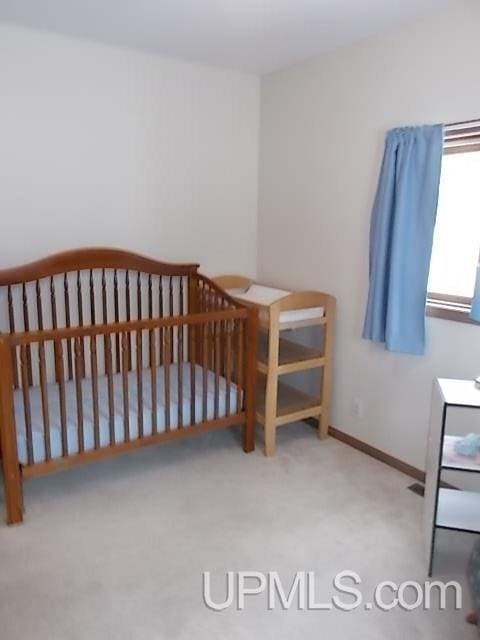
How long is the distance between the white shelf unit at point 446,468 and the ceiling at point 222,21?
67.5 inches

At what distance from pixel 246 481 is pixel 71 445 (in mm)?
897

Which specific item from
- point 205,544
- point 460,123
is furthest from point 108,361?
point 460,123

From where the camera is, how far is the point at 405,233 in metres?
2.48

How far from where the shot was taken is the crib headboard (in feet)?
9.16

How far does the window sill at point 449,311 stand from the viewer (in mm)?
2376

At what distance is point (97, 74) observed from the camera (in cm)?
289

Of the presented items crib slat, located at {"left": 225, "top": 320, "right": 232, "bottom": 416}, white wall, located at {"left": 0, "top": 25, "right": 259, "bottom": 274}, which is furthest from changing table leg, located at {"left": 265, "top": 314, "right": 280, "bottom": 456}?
white wall, located at {"left": 0, "top": 25, "right": 259, "bottom": 274}

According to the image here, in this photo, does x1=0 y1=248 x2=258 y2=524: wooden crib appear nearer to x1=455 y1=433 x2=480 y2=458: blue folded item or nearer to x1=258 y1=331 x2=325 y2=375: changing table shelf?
x1=258 y1=331 x2=325 y2=375: changing table shelf

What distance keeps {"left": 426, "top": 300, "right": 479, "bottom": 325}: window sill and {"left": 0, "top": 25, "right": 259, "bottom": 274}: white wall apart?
1496 mm

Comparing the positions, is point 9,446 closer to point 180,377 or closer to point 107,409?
point 107,409

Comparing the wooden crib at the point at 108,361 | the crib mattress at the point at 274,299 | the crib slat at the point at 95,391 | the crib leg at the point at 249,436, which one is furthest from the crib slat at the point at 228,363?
the crib slat at the point at 95,391

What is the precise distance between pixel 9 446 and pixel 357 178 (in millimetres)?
2234

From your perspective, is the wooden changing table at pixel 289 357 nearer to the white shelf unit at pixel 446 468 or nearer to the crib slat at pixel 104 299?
the crib slat at pixel 104 299

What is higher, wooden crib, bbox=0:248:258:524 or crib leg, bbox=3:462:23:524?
wooden crib, bbox=0:248:258:524
